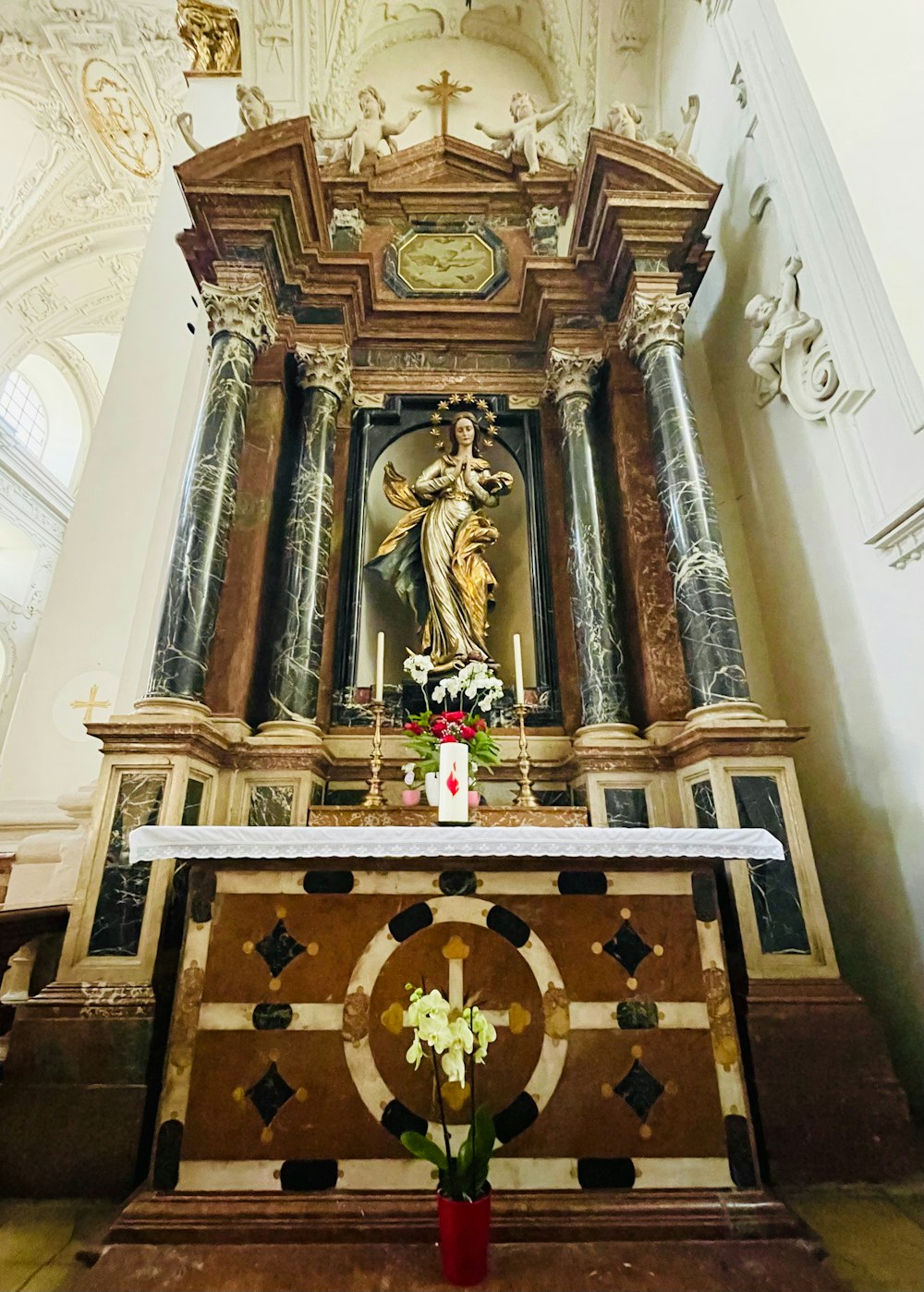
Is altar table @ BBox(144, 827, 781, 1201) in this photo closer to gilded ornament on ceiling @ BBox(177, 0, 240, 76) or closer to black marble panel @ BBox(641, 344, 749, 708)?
black marble panel @ BBox(641, 344, 749, 708)

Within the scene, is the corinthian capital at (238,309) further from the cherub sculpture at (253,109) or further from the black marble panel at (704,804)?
the black marble panel at (704,804)

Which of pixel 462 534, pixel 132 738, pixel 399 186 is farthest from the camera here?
pixel 399 186

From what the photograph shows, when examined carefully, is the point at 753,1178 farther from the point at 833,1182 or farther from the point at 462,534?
the point at 462,534

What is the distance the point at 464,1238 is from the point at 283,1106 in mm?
704

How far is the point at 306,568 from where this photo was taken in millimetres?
4012

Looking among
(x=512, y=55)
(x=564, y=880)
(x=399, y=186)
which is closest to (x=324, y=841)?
(x=564, y=880)

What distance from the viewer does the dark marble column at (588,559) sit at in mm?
3734

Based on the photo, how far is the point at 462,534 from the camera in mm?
4367

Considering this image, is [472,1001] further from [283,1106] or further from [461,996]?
[283,1106]

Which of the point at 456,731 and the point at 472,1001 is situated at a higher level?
the point at 456,731

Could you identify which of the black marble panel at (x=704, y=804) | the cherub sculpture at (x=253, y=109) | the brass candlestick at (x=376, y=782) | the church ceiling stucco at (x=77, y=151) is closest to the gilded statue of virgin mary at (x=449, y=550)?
the brass candlestick at (x=376, y=782)

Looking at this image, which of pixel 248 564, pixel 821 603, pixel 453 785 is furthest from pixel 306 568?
pixel 821 603

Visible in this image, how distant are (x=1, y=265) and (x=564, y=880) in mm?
13444

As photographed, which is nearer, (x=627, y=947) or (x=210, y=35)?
(x=627, y=947)
